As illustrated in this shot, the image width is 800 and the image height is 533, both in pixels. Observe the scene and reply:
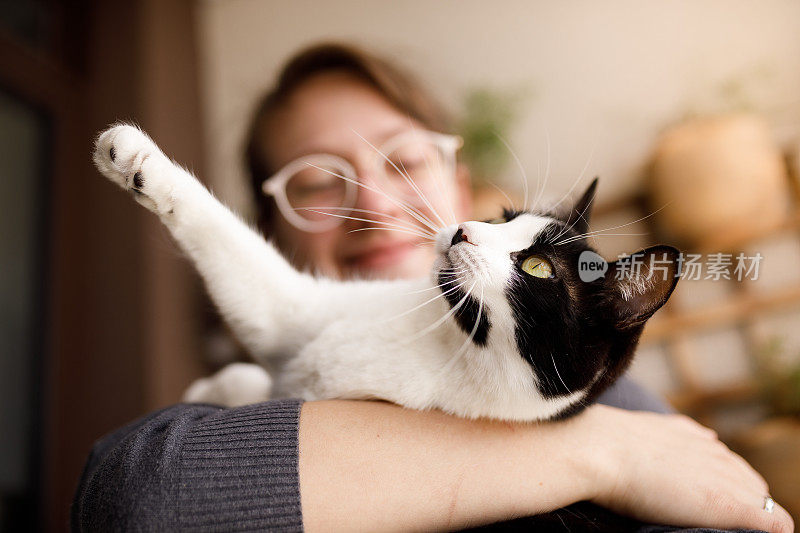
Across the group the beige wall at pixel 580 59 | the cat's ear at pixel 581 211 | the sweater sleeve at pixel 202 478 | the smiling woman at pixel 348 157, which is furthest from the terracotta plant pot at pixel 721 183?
the sweater sleeve at pixel 202 478

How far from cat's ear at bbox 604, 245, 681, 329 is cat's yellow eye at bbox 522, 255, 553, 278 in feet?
0.22

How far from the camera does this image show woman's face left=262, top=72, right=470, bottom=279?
117 cm

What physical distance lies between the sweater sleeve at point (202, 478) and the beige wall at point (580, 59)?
111 centimetres

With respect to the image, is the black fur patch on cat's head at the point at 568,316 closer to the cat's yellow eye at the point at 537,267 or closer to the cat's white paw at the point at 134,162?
the cat's yellow eye at the point at 537,267

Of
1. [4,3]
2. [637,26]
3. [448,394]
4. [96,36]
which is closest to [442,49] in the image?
[637,26]

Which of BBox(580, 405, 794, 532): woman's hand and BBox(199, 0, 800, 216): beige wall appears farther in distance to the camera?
BBox(199, 0, 800, 216): beige wall

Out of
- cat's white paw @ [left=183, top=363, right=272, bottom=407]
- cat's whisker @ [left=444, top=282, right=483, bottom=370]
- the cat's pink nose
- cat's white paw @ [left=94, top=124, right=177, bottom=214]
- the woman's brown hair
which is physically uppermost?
the woman's brown hair

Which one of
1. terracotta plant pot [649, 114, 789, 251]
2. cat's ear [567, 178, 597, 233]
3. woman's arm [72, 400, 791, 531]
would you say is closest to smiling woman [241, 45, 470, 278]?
cat's ear [567, 178, 597, 233]

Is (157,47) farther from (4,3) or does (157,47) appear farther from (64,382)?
(64,382)

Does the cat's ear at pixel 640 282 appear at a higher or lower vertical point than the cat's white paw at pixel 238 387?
higher

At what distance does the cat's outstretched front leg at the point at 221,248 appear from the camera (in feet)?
1.99

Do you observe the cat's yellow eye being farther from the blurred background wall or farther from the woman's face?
the blurred background wall

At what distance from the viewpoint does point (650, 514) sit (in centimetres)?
66

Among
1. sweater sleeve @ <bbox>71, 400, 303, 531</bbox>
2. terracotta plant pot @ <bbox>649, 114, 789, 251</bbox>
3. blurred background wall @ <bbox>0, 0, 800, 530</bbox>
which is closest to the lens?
sweater sleeve @ <bbox>71, 400, 303, 531</bbox>
